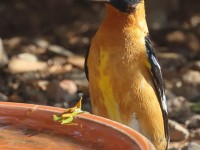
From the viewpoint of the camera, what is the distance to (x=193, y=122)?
6434mm

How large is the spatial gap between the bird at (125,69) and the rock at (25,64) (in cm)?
246

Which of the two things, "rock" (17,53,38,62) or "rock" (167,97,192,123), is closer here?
"rock" (167,97,192,123)

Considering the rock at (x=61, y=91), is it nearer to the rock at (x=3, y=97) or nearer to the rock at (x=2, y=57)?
the rock at (x=3, y=97)

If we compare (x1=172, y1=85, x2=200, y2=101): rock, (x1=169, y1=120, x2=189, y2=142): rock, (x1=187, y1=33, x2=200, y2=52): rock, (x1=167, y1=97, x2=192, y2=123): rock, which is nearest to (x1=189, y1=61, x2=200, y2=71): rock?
(x1=172, y1=85, x2=200, y2=101): rock

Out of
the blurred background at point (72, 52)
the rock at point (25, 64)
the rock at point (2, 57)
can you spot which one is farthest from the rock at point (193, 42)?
the rock at point (2, 57)

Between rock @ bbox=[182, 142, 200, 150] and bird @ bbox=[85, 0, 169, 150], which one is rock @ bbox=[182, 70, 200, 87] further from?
bird @ bbox=[85, 0, 169, 150]

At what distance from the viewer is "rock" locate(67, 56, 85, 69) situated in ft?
25.0

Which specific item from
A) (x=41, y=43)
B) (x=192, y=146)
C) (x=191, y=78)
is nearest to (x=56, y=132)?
(x=192, y=146)

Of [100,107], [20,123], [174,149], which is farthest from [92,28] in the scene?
[20,123]

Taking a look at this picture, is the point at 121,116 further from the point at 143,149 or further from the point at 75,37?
the point at 75,37

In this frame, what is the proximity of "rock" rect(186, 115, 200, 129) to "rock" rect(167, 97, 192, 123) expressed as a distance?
64mm

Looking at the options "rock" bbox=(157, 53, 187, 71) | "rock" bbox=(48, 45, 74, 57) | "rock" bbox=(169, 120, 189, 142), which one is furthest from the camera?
"rock" bbox=(48, 45, 74, 57)

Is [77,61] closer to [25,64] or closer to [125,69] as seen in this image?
[25,64]

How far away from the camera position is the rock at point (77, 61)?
7.61 metres
